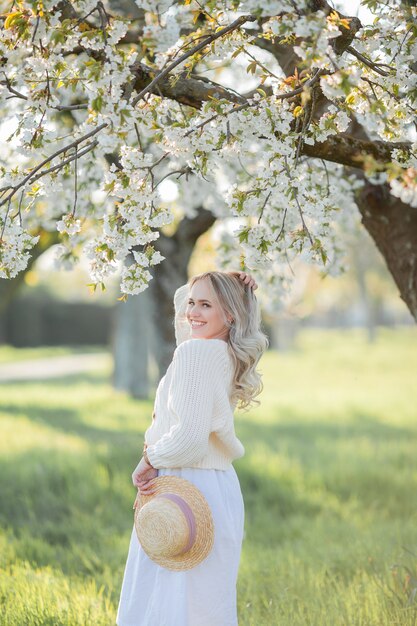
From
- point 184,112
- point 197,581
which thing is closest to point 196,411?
point 197,581

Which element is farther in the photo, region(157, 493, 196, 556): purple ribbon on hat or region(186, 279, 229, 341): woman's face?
region(186, 279, 229, 341): woman's face

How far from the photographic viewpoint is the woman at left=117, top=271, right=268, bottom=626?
3004 mm

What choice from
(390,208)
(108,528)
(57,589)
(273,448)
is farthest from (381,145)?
(273,448)

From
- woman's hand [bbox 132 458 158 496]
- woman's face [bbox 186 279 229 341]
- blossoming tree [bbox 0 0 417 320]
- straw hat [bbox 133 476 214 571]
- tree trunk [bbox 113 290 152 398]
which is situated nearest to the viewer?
straw hat [bbox 133 476 214 571]

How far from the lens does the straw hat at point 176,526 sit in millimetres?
2934

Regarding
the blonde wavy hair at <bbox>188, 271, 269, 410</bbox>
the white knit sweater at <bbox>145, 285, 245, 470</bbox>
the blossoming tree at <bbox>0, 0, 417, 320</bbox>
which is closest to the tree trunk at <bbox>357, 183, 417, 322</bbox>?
the blossoming tree at <bbox>0, 0, 417, 320</bbox>

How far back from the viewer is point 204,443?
3.01 metres

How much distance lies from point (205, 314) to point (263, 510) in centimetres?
446

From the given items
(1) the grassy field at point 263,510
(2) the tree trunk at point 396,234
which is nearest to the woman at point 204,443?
(1) the grassy field at point 263,510

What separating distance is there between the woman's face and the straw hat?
601 millimetres

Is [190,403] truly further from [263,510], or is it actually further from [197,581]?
[263,510]

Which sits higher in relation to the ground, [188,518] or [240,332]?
[240,332]

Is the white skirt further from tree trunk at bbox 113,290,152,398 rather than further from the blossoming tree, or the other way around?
tree trunk at bbox 113,290,152,398

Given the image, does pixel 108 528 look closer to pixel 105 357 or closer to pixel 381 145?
pixel 381 145
